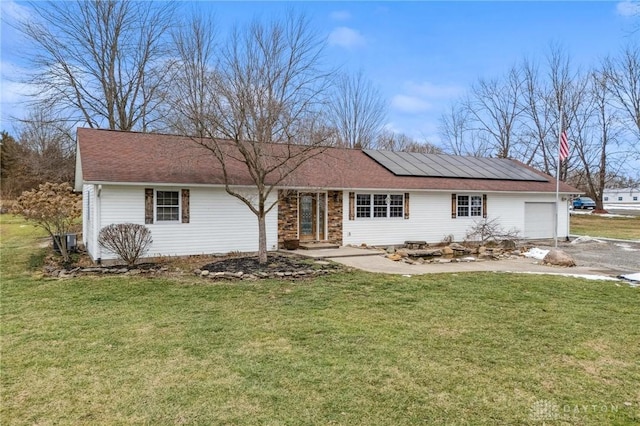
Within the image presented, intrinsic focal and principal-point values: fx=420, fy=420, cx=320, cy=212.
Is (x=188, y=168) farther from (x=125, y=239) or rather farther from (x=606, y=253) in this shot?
(x=606, y=253)

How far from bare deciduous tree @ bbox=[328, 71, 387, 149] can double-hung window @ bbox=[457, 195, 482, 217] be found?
15343 millimetres

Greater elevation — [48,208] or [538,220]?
[48,208]

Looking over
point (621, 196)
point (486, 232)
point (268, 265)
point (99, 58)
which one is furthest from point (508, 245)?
point (621, 196)

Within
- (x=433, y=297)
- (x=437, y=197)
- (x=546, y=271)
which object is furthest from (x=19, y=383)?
(x=437, y=197)

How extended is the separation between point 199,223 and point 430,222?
8.66 metres

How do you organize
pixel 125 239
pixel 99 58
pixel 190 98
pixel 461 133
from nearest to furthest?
pixel 190 98
pixel 125 239
pixel 99 58
pixel 461 133

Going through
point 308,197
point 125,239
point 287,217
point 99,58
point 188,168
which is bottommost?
point 125,239

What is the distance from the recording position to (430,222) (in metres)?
16.2

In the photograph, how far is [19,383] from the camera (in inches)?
161

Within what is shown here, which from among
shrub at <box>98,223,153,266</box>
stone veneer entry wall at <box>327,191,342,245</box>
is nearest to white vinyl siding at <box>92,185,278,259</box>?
shrub at <box>98,223,153,266</box>

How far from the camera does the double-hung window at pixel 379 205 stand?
15227mm

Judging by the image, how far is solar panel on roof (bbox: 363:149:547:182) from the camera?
17.4 meters

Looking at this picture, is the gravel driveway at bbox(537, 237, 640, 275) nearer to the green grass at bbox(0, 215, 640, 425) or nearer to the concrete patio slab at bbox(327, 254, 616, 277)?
the concrete patio slab at bbox(327, 254, 616, 277)

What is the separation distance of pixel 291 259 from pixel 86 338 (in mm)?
6615
